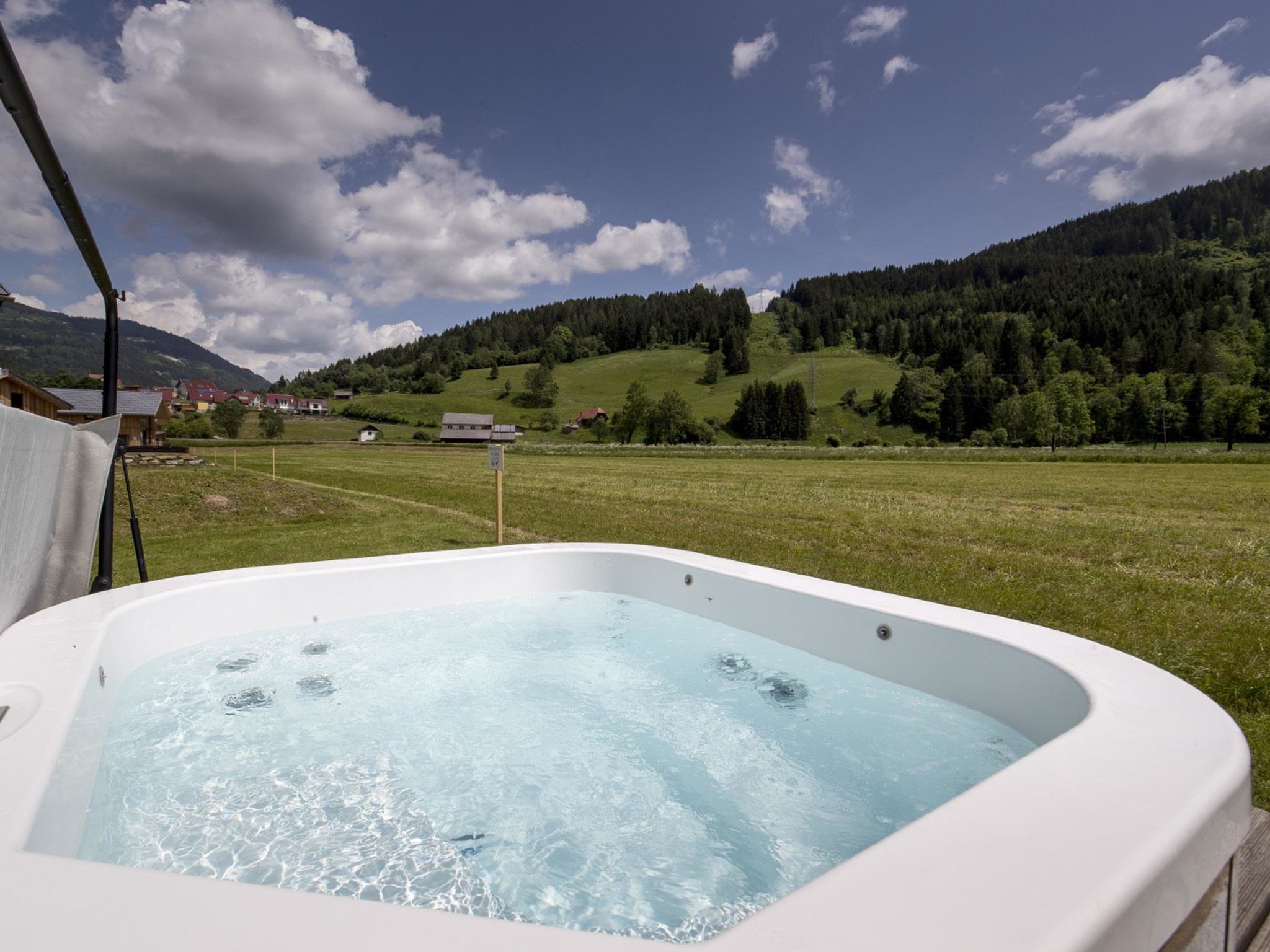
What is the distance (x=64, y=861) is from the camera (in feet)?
3.56

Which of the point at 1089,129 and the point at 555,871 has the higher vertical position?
the point at 1089,129

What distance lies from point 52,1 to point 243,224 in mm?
9216

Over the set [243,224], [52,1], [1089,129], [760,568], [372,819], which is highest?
[1089,129]

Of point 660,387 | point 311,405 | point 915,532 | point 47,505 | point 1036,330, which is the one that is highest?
point 1036,330

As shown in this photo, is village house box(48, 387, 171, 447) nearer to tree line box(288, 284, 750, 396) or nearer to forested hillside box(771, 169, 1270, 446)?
tree line box(288, 284, 750, 396)

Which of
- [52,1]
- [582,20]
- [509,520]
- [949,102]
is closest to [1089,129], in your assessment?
[949,102]

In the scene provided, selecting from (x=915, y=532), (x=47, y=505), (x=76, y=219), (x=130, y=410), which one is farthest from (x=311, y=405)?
(x=47, y=505)

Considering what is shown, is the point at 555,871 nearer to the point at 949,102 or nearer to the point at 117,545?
the point at 117,545

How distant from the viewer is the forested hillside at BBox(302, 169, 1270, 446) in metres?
61.5

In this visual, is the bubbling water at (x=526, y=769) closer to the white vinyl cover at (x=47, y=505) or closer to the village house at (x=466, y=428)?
the white vinyl cover at (x=47, y=505)

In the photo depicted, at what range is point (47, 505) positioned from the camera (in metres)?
3.08

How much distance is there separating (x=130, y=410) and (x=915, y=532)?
3379cm

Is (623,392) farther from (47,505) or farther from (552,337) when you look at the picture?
(47,505)

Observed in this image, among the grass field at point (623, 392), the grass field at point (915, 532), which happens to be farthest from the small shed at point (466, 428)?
the grass field at point (915, 532)
